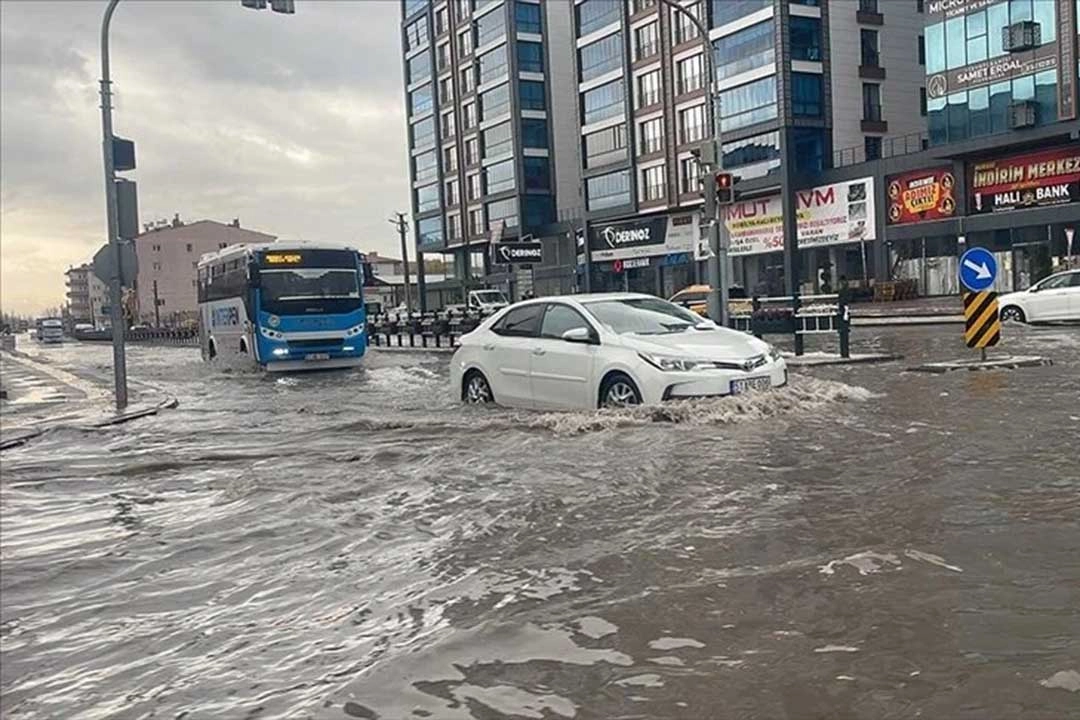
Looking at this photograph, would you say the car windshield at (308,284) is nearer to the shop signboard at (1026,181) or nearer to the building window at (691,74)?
the shop signboard at (1026,181)

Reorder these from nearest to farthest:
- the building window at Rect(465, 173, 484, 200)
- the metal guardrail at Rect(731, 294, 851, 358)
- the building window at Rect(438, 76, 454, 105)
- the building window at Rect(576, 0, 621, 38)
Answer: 1. the metal guardrail at Rect(731, 294, 851, 358)
2. the building window at Rect(576, 0, 621, 38)
3. the building window at Rect(465, 173, 484, 200)
4. the building window at Rect(438, 76, 454, 105)

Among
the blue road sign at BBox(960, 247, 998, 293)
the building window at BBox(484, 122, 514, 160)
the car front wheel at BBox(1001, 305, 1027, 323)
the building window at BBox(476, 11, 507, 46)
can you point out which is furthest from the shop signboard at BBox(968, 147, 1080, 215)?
the building window at BBox(476, 11, 507, 46)

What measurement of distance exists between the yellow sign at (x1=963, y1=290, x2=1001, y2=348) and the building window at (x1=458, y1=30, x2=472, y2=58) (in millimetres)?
67878

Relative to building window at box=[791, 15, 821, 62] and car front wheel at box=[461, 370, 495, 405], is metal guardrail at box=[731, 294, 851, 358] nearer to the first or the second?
car front wheel at box=[461, 370, 495, 405]

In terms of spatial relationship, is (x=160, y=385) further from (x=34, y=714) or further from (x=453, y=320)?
(x=34, y=714)

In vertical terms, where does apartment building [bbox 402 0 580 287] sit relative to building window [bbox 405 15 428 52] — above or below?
below

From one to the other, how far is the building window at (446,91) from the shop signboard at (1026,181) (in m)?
46.9

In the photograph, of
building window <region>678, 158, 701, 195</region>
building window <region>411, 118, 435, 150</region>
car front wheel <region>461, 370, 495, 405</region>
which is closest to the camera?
car front wheel <region>461, 370, 495, 405</region>

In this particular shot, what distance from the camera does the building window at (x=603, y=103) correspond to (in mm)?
64500

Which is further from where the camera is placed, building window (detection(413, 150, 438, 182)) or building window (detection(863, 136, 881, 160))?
building window (detection(413, 150, 438, 182))

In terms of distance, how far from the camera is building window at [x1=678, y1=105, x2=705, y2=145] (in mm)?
57781

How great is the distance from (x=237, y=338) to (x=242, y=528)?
1919 cm

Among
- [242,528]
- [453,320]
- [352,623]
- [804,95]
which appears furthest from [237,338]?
[804,95]

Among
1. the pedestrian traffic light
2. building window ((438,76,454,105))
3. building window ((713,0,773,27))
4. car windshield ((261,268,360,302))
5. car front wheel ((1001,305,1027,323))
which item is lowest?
car front wheel ((1001,305,1027,323))
